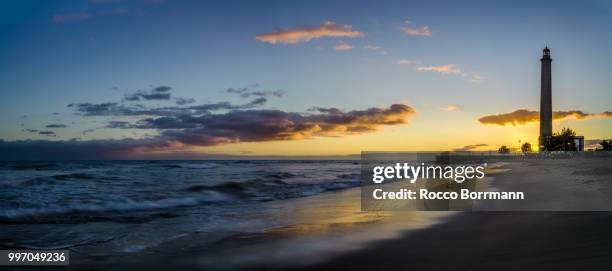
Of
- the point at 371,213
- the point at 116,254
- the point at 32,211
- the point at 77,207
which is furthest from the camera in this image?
the point at 77,207

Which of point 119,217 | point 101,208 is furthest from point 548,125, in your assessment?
point 119,217

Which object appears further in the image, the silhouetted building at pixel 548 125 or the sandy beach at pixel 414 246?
the silhouetted building at pixel 548 125

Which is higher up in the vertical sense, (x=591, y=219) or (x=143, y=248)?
(x=591, y=219)

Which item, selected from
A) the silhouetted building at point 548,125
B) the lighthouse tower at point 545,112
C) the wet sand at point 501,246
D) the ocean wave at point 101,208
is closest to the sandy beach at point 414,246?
the wet sand at point 501,246

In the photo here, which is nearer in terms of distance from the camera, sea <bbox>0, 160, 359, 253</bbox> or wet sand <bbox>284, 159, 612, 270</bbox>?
wet sand <bbox>284, 159, 612, 270</bbox>

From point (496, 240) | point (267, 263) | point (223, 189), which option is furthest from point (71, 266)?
point (223, 189)

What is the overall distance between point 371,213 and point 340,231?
8.69 feet

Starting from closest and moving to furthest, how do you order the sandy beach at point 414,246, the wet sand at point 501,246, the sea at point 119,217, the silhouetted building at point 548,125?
1. the wet sand at point 501,246
2. the sandy beach at point 414,246
3. the sea at point 119,217
4. the silhouetted building at point 548,125

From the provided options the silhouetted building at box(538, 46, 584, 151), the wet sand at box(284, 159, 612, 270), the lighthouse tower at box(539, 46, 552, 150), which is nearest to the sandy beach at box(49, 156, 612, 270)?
the wet sand at box(284, 159, 612, 270)

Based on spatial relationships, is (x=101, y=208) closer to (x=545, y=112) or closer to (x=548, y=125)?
(x=548, y=125)

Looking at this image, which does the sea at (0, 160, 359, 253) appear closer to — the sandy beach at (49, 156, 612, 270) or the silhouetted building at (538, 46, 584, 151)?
the sandy beach at (49, 156, 612, 270)

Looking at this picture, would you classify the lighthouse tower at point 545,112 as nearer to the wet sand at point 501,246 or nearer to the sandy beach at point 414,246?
the sandy beach at point 414,246

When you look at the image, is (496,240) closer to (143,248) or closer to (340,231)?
(340,231)

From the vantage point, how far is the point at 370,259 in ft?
16.9
